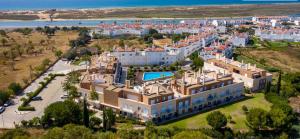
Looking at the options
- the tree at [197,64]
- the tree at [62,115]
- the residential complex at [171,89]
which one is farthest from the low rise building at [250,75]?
the tree at [62,115]

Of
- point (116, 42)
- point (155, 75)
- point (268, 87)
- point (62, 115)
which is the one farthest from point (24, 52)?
point (268, 87)

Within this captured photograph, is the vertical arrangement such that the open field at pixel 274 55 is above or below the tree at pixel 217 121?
above

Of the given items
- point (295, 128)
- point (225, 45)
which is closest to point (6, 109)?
point (295, 128)

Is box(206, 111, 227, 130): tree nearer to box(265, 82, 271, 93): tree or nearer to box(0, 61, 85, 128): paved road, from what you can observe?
box(265, 82, 271, 93): tree

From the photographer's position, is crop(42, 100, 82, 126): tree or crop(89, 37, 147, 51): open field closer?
crop(42, 100, 82, 126): tree

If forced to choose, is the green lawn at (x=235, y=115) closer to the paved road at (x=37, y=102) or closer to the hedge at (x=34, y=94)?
the paved road at (x=37, y=102)

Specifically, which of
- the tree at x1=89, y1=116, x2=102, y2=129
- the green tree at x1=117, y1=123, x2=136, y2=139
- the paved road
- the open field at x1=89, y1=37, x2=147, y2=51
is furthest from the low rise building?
the open field at x1=89, y1=37, x2=147, y2=51
